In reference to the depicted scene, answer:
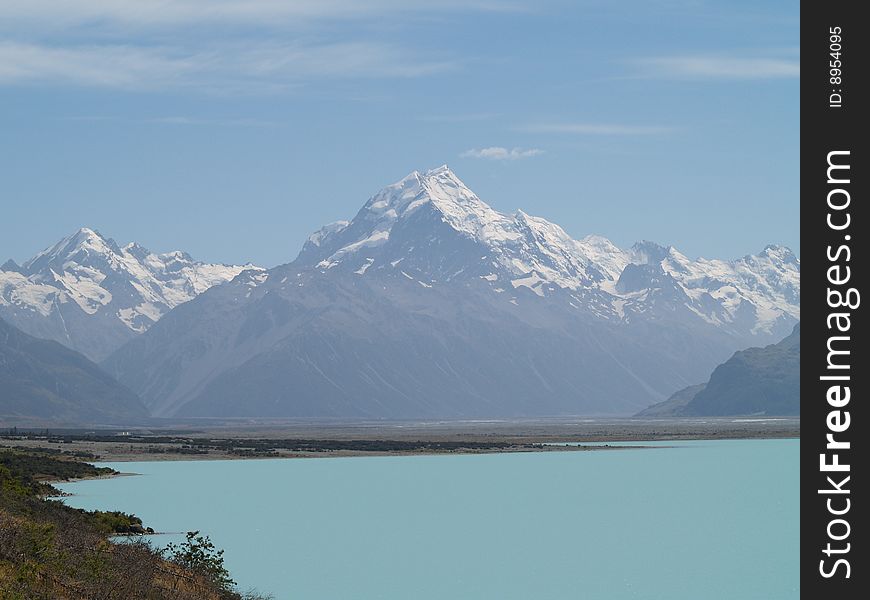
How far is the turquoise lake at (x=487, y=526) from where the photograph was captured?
58.2 m

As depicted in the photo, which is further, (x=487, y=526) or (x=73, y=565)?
(x=487, y=526)

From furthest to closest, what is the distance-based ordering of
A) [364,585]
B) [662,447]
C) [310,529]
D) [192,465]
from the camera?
[662,447], [192,465], [310,529], [364,585]

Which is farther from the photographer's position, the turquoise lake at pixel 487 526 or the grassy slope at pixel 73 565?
the turquoise lake at pixel 487 526

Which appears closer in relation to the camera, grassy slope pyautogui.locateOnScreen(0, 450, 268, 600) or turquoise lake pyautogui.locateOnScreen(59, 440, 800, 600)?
grassy slope pyautogui.locateOnScreen(0, 450, 268, 600)

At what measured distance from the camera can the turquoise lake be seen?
5822cm

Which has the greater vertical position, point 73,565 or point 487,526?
point 73,565

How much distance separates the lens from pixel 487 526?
266ft

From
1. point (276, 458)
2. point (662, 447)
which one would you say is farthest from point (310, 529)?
point (662, 447)

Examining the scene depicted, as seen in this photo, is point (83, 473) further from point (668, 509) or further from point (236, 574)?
point (236, 574)

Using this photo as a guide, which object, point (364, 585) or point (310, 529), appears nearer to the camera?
point (364, 585)
